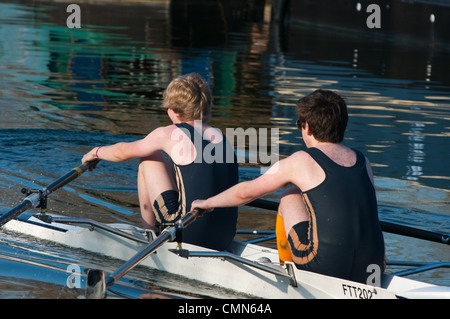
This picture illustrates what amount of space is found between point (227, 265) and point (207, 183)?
67 centimetres

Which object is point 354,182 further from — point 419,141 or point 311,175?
point 419,141

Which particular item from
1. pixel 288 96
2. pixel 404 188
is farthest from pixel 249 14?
pixel 404 188

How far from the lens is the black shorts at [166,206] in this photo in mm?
5984

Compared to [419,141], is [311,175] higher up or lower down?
higher up

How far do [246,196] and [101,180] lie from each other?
4.25 meters

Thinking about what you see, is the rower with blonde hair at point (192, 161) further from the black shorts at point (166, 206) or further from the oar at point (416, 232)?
the oar at point (416, 232)

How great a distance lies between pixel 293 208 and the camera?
511 centimetres

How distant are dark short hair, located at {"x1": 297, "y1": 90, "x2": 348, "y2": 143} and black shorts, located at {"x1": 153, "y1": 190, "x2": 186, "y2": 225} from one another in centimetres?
164

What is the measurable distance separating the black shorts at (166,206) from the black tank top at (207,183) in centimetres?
24

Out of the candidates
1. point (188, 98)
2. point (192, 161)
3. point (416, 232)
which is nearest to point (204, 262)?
point (192, 161)

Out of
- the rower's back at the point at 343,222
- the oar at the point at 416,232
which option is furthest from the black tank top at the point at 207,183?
the oar at the point at 416,232

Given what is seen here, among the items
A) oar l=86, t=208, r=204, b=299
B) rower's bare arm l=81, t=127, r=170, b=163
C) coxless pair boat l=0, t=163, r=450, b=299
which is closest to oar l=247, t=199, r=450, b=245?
coxless pair boat l=0, t=163, r=450, b=299

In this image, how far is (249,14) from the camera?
41.3 meters

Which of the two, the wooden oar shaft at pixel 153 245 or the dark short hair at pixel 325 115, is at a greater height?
the dark short hair at pixel 325 115
